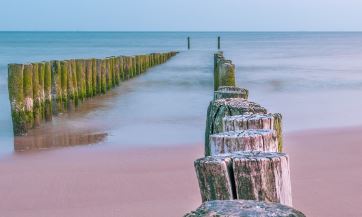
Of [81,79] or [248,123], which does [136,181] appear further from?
[81,79]

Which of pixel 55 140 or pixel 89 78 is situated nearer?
pixel 55 140

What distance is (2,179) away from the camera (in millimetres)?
5789

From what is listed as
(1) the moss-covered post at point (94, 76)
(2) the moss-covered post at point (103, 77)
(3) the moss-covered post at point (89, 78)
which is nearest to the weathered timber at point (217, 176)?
(3) the moss-covered post at point (89, 78)

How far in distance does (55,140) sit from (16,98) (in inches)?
31.5

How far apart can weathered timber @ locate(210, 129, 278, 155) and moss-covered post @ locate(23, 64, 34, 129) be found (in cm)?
635

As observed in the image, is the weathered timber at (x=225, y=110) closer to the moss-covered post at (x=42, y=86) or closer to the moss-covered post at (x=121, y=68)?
the moss-covered post at (x=42, y=86)

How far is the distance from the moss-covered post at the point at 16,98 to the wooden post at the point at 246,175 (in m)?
6.59

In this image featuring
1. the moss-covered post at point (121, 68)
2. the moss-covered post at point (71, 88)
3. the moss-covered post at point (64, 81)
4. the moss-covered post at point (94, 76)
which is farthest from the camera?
the moss-covered post at point (121, 68)

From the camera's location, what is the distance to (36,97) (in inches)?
345

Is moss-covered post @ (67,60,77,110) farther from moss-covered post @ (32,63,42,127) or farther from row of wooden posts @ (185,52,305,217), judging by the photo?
row of wooden posts @ (185,52,305,217)

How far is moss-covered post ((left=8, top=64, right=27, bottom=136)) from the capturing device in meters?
8.12

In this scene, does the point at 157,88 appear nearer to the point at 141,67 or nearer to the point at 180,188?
the point at 141,67

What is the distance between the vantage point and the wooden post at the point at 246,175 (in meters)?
1.88

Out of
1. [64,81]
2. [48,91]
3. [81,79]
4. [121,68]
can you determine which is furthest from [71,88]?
[121,68]
